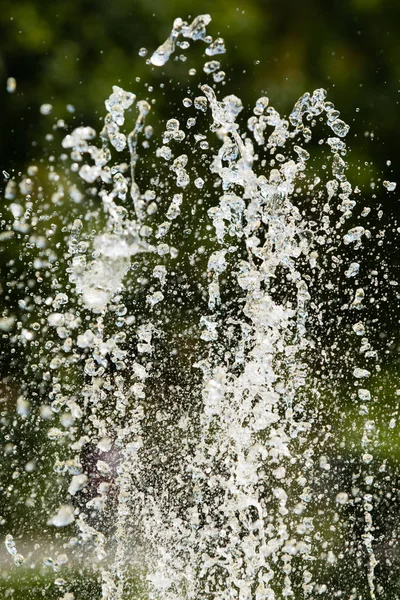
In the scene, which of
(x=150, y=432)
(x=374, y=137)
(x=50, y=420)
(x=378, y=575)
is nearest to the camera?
(x=150, y=432)

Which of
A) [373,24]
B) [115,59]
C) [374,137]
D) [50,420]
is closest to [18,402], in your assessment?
[50,420]

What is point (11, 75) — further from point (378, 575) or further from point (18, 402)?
point (378, 575)

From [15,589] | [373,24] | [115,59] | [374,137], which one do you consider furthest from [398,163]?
[15,589]

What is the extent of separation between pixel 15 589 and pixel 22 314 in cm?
234

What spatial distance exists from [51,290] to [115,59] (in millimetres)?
1948

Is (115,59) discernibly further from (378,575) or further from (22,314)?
(378,575)

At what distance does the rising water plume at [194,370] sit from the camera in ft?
12.9

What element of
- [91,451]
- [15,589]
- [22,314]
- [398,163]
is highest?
[398,163]

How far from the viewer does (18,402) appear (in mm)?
5148

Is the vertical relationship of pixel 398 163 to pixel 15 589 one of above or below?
above

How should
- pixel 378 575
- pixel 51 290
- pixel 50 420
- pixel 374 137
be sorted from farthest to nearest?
pixel 374 137
pixel 51 290
pixel 50 420
pixel 378 575

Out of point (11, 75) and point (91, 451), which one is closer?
point (91, 451)

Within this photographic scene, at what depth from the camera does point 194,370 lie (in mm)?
4852

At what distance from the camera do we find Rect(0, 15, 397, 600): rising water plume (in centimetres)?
393
